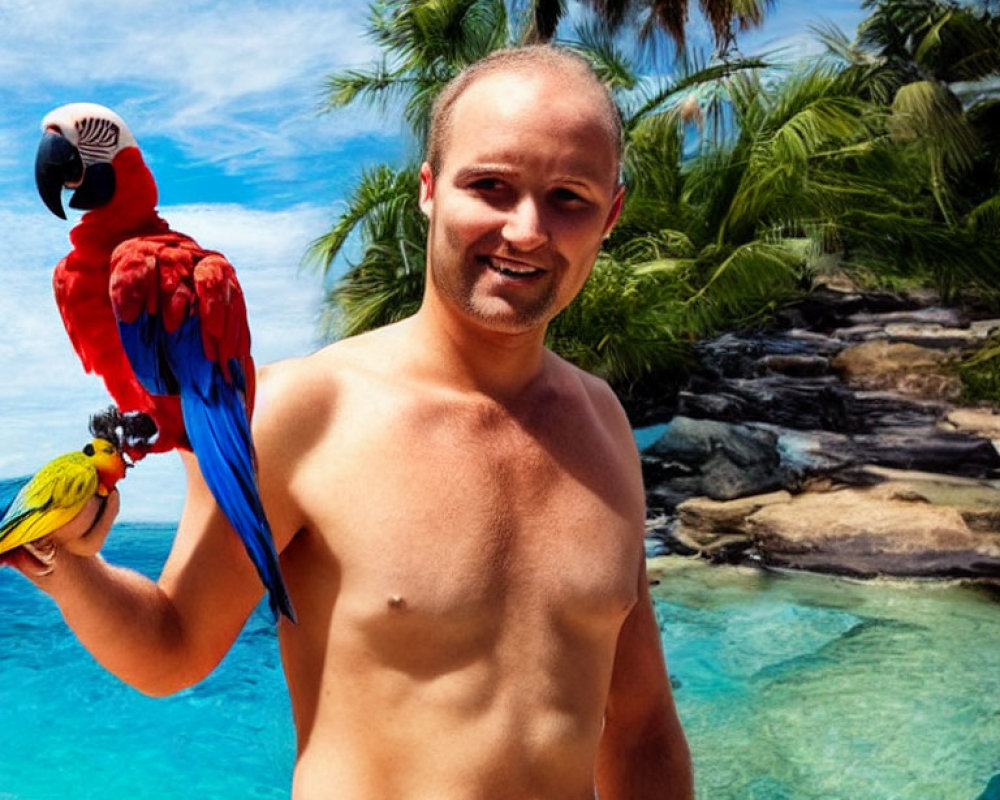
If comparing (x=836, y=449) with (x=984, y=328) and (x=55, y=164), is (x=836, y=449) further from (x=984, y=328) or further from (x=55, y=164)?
(x=55, y=164)

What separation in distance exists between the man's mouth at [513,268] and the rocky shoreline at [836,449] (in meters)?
5.72

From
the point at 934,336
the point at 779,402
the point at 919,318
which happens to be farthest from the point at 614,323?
the point at 919,318

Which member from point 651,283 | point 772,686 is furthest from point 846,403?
point 772,686

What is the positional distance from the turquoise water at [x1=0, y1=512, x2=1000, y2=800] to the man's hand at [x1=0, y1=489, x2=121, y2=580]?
3754 mm

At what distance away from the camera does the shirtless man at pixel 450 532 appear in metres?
1.05

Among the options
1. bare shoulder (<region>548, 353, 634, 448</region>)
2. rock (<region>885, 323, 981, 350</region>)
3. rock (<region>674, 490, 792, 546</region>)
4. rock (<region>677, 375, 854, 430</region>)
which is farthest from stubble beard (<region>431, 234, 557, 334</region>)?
rock (<region>885, 323, 981, 350</region>)

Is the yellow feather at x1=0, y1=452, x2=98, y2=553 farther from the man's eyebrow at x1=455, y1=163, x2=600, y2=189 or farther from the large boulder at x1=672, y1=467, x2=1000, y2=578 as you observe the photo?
the large boulder at x1=672, y1=467, x2=1000, y2=578

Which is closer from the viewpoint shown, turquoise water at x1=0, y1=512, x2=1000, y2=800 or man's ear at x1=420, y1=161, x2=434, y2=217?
man's ear at x1=420, y1=161, x2=434, y2=217

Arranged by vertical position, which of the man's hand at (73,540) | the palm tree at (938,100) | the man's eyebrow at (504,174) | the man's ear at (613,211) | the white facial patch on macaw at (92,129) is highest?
the white facial patch on macaw at (92,129)

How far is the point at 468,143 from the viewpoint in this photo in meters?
1.08

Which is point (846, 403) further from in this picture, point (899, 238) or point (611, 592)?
point (611, 592)

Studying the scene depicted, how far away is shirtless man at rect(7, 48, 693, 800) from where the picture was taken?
3.46 ft

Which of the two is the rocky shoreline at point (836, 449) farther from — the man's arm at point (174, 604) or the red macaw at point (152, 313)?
the red macaw at point (152, 313)

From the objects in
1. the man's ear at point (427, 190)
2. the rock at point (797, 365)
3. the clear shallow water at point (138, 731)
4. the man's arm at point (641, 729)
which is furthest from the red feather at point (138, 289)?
the rock at point (797, 365)
